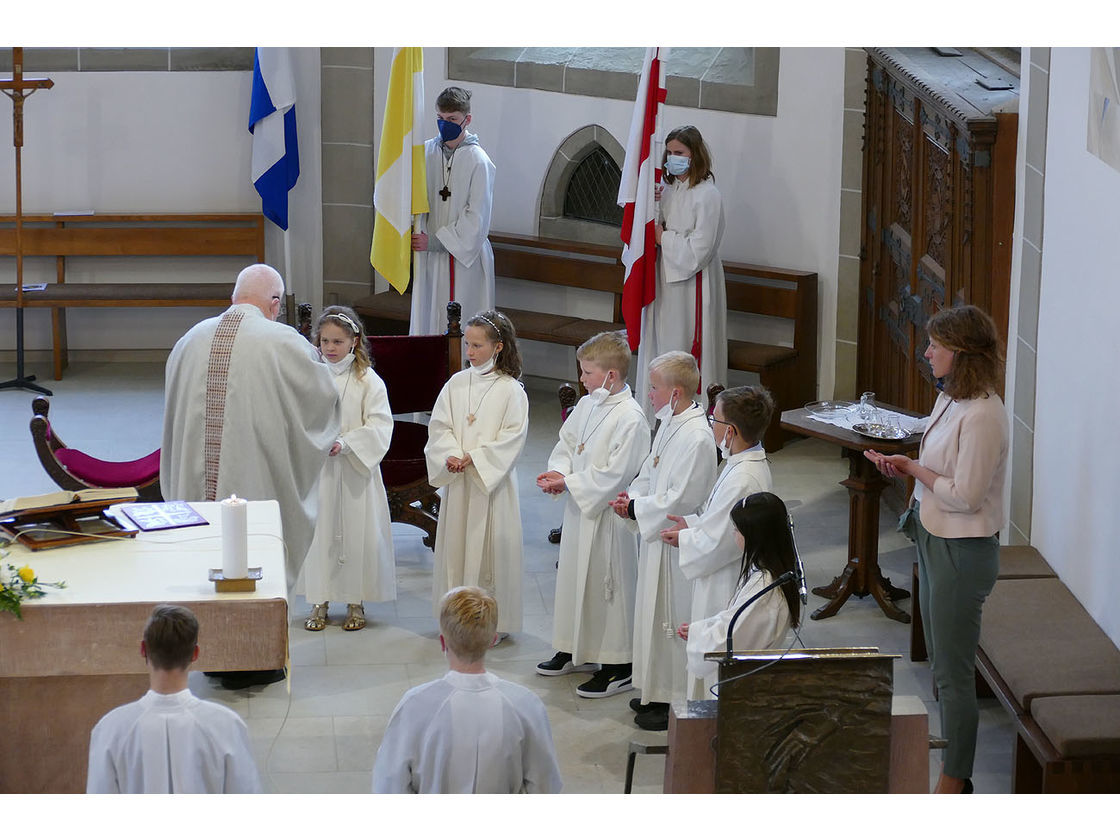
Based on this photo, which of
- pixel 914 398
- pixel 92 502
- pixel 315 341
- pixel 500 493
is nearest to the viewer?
pixel 92 502

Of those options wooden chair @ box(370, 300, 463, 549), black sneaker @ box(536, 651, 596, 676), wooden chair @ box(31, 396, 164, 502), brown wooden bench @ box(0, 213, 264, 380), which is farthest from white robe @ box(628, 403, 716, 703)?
brown wooden bench @ box(0, 213, 264, 380)

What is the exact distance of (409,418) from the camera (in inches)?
373

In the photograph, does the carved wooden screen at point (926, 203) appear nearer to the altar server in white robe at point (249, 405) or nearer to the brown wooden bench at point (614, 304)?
the brown wooden bench at point (614, 304)

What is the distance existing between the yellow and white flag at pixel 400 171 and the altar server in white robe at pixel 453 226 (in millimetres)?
139

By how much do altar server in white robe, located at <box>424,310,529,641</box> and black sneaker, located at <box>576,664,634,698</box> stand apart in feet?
1.76

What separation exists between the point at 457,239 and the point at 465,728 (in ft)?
19.5

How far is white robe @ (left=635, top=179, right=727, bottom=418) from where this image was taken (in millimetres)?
Answer: 8594

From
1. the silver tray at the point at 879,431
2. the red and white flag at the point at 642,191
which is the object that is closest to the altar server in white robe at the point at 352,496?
the silver tray at the point at 879,431

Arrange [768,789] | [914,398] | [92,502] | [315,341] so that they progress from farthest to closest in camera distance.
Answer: [914,398] < [315,341] < [92,502] < [768,789]

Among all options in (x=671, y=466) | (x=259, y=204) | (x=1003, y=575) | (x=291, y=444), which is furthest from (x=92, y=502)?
(x=259, y=204)

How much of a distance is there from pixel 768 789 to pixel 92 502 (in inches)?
86.2

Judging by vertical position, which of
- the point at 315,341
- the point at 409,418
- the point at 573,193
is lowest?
the point at 409,418

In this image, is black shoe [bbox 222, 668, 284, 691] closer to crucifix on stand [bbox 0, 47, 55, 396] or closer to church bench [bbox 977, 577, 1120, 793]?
church bench [bbox 977, 577, 1120, 793]

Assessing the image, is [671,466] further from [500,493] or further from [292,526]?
[292,526]
